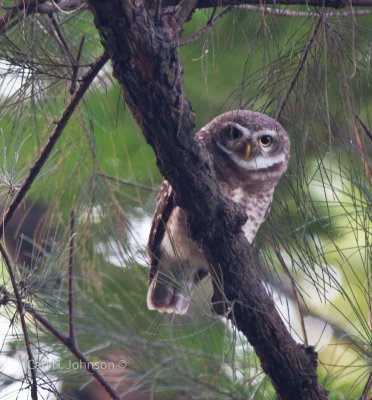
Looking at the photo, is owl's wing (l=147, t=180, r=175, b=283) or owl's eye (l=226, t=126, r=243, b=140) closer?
A: owl's wing (l=147, t=180, r=175, b=283)

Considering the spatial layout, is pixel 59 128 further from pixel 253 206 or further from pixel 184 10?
pixel 253 206

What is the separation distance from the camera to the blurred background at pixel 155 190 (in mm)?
1761

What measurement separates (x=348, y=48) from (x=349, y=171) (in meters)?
0.30

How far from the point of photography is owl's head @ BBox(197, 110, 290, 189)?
8.66ft

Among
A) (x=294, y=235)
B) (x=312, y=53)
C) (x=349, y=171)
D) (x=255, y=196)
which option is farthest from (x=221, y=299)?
(x=255, y=196)

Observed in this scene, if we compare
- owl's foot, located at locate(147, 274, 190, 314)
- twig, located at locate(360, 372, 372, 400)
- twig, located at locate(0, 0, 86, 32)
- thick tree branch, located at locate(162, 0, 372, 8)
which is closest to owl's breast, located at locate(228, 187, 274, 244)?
owl's foot, located at locate(147, 274, 190, 314)

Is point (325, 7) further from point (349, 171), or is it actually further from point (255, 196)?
point (255, 196)

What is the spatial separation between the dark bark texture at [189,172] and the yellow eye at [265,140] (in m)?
0.84

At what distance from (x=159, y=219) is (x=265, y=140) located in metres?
0.46

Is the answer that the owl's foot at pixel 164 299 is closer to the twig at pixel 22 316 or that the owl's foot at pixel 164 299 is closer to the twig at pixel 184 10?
the twig at pixel 22 316

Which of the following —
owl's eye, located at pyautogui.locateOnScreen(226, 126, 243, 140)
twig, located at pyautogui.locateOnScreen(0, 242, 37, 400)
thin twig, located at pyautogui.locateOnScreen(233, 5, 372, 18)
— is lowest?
twig, located at pyautogui.locateOnScreen(0, 242, 37, 400)

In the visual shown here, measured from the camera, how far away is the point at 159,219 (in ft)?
8.53

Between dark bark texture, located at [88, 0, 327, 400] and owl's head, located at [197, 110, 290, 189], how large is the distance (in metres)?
0.85

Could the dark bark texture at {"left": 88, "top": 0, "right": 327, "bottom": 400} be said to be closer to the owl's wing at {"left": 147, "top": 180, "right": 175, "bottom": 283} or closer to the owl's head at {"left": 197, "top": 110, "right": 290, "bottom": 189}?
the owl's wing at {"left": 147, "top": 180, "right": 175, "bottom": 283}
